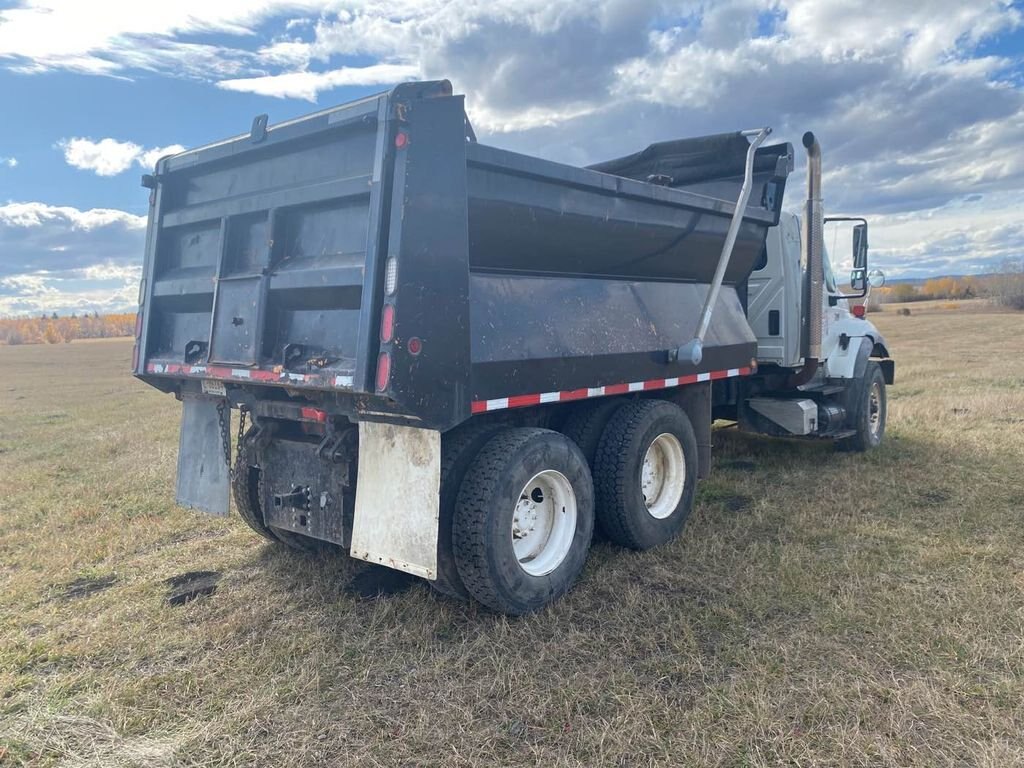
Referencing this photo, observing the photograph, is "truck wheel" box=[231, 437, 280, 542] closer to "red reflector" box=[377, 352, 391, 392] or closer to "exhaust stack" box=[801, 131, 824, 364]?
"red reflector" box=[377, 352, 391, 392]

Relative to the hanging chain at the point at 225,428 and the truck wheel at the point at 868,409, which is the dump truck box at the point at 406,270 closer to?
the hanging chain at the point at 225,428

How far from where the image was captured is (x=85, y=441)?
32.6ft

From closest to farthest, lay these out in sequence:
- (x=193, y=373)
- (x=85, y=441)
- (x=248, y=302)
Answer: (x=248, y=302), (x=193, y=373), (x=85, y=441)

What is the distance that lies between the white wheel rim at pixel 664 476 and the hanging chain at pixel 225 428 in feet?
9.33

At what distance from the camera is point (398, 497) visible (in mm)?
3895

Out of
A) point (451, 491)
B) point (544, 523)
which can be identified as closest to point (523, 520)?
point (544, 523)

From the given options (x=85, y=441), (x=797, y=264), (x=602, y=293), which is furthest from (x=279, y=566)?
(x=85, y=441)

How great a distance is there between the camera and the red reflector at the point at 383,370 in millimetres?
3467

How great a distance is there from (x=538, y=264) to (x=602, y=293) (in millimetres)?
629

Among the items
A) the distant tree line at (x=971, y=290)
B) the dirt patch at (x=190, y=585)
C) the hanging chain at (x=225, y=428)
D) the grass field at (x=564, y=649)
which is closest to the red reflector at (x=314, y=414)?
the hanging chain at (x=225, y=428)

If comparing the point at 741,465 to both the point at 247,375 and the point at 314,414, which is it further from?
the point at 247,375

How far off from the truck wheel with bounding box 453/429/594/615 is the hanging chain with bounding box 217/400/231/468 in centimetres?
185

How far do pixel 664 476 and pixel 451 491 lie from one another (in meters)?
2.15

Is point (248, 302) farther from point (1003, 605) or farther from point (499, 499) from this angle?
point (1003, 605)
